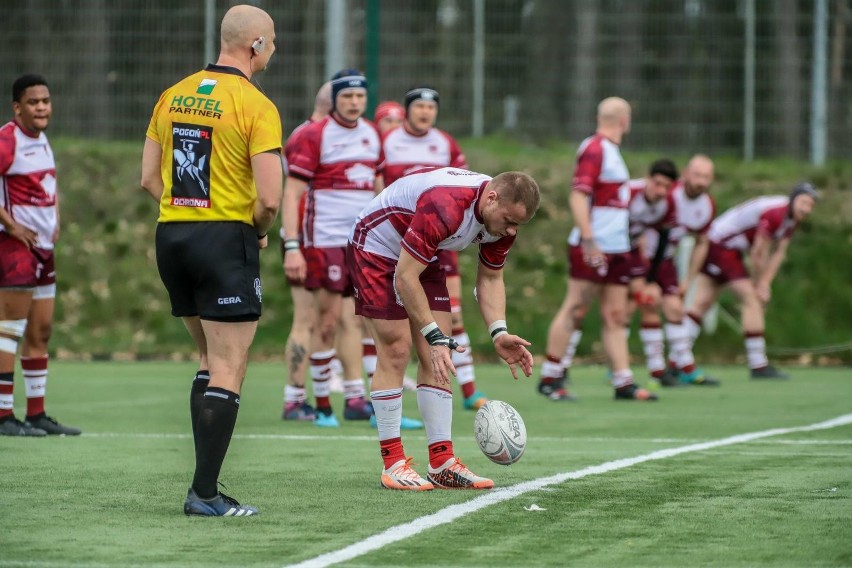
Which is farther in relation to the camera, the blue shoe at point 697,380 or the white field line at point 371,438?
the blue shoe at point 697,380

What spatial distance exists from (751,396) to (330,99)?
4.99 meters

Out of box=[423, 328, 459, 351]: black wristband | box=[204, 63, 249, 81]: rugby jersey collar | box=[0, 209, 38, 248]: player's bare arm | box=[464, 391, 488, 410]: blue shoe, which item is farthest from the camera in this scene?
box=[464, 391, 488, 410]: blue shoe

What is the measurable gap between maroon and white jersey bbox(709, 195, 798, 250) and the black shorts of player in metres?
9.94

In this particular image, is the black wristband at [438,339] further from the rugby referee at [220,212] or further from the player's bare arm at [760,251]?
the player's bare arm at [760,251]

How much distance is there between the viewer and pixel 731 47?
20703 mm

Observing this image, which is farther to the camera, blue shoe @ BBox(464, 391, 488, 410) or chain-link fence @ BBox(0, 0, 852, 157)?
chain-link fence @ BBox(0, 0, 852, 157)

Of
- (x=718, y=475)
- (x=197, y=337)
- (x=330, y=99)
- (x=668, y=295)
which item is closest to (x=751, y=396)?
(x=668, y=295)

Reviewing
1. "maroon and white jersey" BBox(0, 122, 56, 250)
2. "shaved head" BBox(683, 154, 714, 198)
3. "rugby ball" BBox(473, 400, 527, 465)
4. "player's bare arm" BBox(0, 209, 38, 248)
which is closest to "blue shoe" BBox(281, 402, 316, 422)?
"maroon and white jersey" BBox(0, 122, 56, 250)

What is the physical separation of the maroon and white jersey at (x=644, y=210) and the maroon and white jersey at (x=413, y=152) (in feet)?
10.2

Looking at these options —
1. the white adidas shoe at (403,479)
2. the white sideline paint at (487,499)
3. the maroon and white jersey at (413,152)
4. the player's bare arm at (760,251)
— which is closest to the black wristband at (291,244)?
the maroon and white jersey at (413,152)

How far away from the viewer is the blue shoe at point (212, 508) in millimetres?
6012

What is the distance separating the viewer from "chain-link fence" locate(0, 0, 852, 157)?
2047cm

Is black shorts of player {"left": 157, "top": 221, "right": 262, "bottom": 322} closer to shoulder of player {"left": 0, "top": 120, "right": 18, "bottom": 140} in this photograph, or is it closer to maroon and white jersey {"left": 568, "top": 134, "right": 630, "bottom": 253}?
shoulder of player {"left": 0, "top": 120, "right": 18, "bottom": 140}

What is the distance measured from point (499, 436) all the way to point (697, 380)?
815cm
